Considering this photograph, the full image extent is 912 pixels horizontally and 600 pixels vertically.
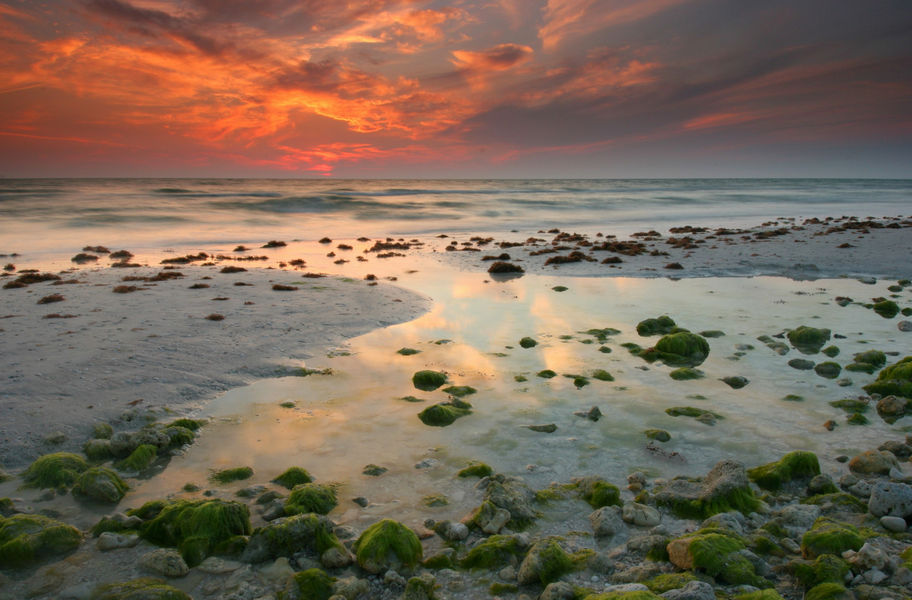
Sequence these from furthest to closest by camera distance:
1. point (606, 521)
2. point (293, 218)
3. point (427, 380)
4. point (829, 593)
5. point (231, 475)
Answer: point (293, 218)
point (427, 380)
point (231, 475)
point (606, 521)
point (829, 593)

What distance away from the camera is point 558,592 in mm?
3473

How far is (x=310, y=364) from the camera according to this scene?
8461 mm

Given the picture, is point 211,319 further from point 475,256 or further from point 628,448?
point 475,256

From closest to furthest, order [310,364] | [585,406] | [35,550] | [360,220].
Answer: [35,550], [585,406], [310,364], [360,220]

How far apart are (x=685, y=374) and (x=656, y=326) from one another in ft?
8.11

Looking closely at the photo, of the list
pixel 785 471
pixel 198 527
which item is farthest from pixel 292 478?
pixel 785 471

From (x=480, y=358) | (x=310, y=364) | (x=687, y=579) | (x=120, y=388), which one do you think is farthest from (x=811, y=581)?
(x=120, y=388)

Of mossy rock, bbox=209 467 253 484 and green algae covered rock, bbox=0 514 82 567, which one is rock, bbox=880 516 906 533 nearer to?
mossy rock, bbox=209 467 253 484

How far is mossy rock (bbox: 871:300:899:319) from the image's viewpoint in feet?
35.9

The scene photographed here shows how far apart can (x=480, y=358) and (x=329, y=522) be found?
4723 mm

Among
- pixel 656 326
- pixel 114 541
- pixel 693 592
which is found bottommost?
pixel 114 541

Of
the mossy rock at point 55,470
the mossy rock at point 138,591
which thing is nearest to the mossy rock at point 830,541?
the mossy rock at point 138,591

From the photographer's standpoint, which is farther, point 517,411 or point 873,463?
point 517,411

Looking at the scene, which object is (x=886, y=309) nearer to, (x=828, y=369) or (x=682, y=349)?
(x=828, y=369)
